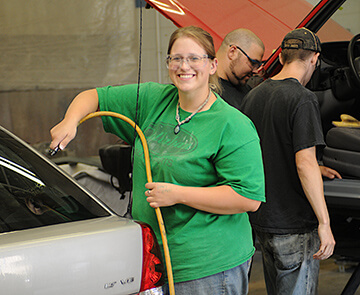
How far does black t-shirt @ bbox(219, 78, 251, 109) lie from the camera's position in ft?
10.1

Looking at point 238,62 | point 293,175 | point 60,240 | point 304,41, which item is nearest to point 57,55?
point 238,62

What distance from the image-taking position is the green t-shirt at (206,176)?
1.72 m

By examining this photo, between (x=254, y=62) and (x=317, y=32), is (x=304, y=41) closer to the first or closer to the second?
(x=254, y=62)

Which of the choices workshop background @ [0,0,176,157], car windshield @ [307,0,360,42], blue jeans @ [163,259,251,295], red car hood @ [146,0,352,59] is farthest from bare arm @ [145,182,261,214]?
workshop background @ [0,0,176,157]

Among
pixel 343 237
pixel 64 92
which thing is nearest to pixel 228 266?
pixel 343 237

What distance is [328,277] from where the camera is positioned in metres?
4.30

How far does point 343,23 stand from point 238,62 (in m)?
3.60

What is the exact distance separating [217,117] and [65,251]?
2.14ft

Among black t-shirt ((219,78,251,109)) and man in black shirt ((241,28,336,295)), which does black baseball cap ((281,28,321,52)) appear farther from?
black t-shirt ((219,78,251,109))

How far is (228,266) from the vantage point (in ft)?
5.81

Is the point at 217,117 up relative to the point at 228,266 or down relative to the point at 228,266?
up

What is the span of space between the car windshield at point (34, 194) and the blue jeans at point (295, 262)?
1071 millimetres

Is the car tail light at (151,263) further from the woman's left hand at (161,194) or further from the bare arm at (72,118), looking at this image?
the bare arm at (72,118)

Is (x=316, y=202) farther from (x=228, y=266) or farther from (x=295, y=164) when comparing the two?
(x=228, y=266)
